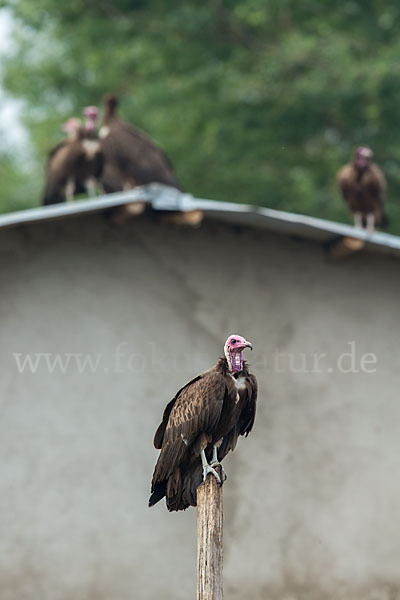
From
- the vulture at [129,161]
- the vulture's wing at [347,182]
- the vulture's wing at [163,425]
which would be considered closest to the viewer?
the vulture's wing at [163,425]

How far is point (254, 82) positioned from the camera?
1675 centimetres

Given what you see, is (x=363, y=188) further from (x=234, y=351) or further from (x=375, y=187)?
(x=234, y=351)

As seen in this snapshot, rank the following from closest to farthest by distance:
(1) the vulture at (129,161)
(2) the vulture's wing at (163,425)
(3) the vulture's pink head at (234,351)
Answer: (3) the vulture's pink head at (234,351) → (2) the vulture's wing at (163,425) → (1) the vulture at (129,161)

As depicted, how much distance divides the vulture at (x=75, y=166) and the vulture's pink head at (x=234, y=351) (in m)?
6.19

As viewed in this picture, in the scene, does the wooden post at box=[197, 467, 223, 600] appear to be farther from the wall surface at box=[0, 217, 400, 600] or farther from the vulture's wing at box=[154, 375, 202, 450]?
the wall surface at box=[0, 217, 400, 600]

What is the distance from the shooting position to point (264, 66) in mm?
16797

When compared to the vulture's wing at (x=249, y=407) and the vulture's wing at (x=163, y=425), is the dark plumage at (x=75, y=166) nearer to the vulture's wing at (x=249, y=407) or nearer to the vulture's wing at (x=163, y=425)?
the vulture's wing at (x=163, y=425)

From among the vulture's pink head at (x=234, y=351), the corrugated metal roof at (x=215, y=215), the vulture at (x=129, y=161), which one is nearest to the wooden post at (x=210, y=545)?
the vulture's pink head at (x=234, y=351)

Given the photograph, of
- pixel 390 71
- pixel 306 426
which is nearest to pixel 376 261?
pixel 306 426

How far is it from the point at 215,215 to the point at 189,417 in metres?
2.95

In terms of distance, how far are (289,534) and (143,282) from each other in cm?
214

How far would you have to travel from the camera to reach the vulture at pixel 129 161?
1174 centimetres

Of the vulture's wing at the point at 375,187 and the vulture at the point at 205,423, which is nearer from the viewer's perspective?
the vulture at the point at 205,423

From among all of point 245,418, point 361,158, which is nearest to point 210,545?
point 245,418
